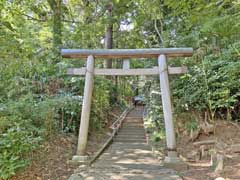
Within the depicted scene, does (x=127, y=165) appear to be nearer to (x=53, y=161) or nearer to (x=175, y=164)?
(x=175, y=164)

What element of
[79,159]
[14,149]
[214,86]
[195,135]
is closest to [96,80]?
[195,135]

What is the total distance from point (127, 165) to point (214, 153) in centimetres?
205

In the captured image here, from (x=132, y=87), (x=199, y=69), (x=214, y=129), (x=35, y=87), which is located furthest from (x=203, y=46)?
(x=132, y=87)

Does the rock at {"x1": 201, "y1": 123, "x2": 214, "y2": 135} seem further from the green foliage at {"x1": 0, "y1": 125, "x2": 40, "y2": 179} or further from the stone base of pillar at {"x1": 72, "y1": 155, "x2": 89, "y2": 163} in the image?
the green foliage at {"x1": 0, "y1": 125, "x2": 40, "y2": 179}

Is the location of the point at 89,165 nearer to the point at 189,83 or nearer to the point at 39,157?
the point at 39,157

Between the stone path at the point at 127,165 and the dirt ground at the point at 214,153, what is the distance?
2.06 feet

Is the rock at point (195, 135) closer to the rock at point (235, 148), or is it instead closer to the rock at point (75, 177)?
the rock at point (235, 148)

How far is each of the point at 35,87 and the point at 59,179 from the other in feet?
14.4

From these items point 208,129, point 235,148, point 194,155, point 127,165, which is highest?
point 208,129

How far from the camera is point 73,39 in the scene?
1463 cm

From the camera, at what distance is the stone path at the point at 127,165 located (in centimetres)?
534

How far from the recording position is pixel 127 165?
629cm

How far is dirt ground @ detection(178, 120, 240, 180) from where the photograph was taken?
543 centimetres

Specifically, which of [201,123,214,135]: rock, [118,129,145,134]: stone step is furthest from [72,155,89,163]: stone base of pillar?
[118,129,145,134]: stone step
